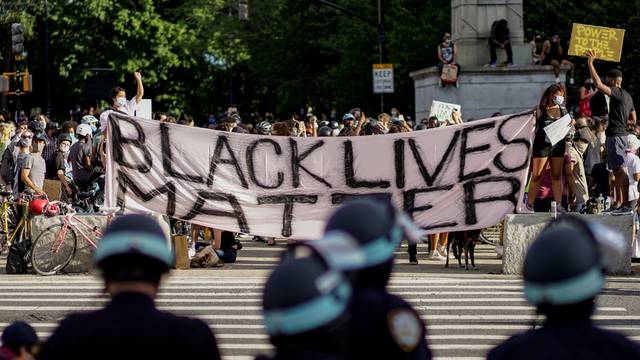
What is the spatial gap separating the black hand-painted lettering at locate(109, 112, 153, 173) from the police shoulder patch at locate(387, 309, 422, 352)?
1323 centimetres

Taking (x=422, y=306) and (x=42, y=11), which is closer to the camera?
(x=422, y=306)

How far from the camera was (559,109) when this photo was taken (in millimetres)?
17438

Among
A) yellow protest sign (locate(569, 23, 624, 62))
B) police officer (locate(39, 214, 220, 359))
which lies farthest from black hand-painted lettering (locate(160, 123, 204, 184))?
police officer (locate(39, 214, 220, 359))

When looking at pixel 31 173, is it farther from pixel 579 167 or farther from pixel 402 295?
pixel 579 167

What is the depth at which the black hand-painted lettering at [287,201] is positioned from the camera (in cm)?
1748

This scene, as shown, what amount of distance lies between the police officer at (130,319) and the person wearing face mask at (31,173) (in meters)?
15.3

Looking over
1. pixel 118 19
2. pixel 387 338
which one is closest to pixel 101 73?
pixel 118 19

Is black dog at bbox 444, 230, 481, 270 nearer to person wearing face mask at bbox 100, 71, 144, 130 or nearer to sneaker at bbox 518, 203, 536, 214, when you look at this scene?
sneaker at bbox 518, 203, 536, 214

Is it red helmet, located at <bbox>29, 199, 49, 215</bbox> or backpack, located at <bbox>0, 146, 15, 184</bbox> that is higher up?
backpack, located at <bbox>0, 146, 15, 184</bbox>

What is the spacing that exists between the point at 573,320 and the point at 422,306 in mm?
9723

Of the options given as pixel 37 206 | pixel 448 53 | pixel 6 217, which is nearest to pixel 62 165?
pixel 6 217

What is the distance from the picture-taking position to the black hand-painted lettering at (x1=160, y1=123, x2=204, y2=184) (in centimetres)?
1766

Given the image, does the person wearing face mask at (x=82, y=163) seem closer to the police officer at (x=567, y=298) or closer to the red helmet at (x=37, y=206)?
the red helmet at (x=37, y=206)

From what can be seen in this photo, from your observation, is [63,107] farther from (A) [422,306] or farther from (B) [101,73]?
(A) [422,306]
